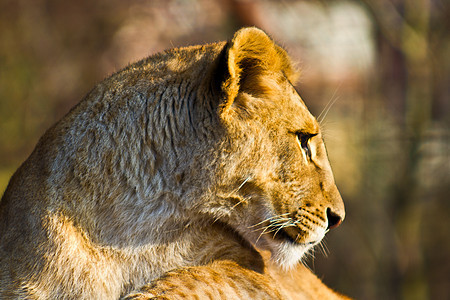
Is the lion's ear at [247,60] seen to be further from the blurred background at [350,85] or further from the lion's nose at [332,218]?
the blurred background at [350,85]

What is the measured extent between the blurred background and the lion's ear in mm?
6200

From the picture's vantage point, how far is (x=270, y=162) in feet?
9.75

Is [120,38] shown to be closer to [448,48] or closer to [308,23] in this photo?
[308,23]

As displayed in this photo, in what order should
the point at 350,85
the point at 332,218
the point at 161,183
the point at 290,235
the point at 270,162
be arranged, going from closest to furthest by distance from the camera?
the point at 161,183, the point at 270,162, the point at 290,235, the point at 332,218, the point at 350,85

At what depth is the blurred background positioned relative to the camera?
9195 mm

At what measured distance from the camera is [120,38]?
1081cm

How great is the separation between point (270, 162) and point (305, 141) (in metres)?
0.29

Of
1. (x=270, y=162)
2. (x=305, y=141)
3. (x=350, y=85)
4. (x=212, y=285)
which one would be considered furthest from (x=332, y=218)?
(x=350, y=85)

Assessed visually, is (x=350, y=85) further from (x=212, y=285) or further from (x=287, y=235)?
(x=212, y=285)

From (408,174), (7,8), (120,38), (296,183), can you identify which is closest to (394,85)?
(408,174)

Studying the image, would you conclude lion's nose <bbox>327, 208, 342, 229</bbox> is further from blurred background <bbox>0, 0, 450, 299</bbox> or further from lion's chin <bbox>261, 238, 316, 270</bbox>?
blurred background <bbox>0, 0, 450, 299</bbox>

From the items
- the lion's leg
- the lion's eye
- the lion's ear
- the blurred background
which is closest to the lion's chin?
the lion's leg

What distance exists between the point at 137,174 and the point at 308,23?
28.1ft

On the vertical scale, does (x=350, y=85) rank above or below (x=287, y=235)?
below
